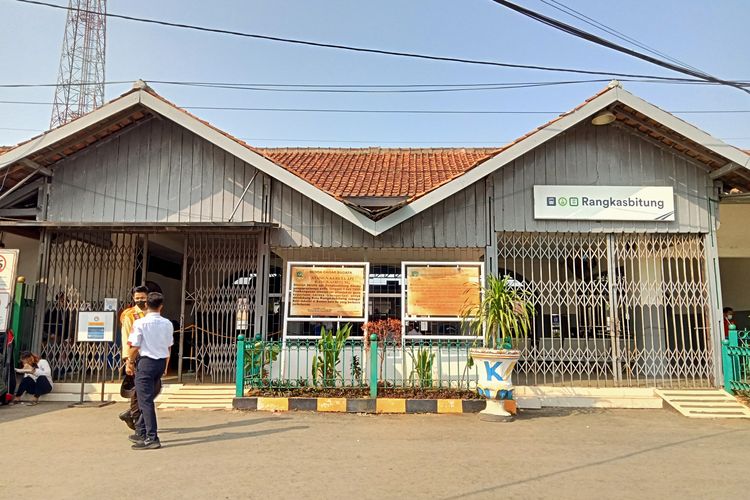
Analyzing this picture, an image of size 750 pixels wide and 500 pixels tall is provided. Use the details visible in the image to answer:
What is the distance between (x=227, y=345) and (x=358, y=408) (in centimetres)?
296

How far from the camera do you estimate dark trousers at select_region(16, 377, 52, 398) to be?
328 inches

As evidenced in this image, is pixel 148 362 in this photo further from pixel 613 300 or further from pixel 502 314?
pixel 613 300

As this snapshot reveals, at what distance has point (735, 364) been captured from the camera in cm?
837

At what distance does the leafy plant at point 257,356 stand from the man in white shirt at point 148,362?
2230 mm

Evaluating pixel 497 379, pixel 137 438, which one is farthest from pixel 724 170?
pixel 137 438

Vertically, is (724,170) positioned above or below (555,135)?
below

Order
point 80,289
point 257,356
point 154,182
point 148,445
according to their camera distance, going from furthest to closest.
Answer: point 80,289 < point 154,182 < point 257,356 < point 148,445

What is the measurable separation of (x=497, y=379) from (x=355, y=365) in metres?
2.19

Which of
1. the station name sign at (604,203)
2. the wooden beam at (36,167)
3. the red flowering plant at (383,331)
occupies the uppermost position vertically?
the wooden beam at (36,167)

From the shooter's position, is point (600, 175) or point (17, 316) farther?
point (600, 175)

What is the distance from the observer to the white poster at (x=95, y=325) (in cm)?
840

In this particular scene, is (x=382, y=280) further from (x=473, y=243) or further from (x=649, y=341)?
(x=649, y=341)

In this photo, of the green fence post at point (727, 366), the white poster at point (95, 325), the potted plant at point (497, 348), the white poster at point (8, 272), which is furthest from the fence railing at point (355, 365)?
the green fence post at point (727, 366)

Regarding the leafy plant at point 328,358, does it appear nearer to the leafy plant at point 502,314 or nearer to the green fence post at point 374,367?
the green fence post at point 374,367
